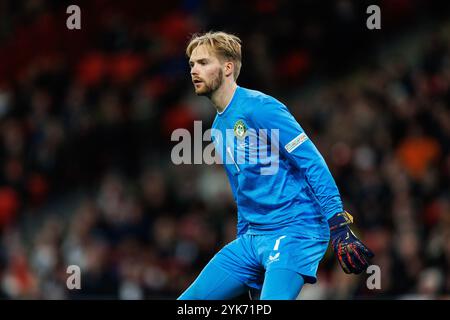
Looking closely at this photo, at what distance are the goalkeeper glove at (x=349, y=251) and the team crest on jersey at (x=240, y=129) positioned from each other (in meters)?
0.78

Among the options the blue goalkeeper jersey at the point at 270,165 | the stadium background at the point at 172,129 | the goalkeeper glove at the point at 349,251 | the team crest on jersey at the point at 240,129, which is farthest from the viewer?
the stadium background at the point at 172,129

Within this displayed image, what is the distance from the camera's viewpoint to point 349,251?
188 inches

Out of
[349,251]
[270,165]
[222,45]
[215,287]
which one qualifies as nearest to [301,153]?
[270,165]

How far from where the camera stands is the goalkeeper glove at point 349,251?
15.7 feet

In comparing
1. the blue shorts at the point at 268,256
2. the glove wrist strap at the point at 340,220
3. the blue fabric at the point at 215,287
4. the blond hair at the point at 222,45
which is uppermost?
the blond hair at the point at 222,45

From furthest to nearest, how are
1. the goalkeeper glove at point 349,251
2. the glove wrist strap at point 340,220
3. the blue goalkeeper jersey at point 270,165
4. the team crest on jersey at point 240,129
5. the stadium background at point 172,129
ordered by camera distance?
1. the stadium background at point 172,129
2. the team crest on jersey at point 240,129
3. the blue goalkeeper jersey at point 270,165
4. the glove wrist strap at point 340,220
5. the goalkeeper glove at point 349,251

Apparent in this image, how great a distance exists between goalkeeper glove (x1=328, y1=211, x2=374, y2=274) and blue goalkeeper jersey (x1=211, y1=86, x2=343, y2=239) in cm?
21

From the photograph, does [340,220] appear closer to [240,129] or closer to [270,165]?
[270,165]

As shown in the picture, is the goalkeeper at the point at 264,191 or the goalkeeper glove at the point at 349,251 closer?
the goalkeeper glove at the point at 349,251

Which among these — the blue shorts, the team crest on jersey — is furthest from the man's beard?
the blue shorts

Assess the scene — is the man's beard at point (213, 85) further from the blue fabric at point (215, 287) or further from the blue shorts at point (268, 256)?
the blue fabric at point (215, 287)

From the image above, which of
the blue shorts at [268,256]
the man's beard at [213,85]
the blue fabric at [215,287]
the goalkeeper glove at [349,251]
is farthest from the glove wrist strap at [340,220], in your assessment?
the man's beard at [213,85]

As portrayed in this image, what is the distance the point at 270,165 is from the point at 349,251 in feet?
2.36

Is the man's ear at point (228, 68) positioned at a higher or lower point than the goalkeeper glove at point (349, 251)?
higher
